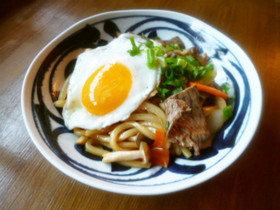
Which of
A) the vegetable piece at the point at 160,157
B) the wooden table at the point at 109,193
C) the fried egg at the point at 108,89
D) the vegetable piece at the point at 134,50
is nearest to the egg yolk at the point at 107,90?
the fried egg at the point at 108,89

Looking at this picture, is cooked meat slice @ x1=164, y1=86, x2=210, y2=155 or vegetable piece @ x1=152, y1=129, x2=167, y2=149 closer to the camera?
cooked meat slice @ x1=164, y1=86, x2=210, y2=155

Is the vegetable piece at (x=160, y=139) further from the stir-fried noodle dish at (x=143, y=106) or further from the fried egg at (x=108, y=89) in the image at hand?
the fried egg at (x=108, y=89)

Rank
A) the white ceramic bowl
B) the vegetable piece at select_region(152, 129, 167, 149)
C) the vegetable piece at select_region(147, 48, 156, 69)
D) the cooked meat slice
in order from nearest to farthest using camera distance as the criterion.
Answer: the white ceramic bowl
the cooked meat slice
the vegetable piece at select_region(152, 129, 167, 149)
the vegetable piece at select_region(147, 48, 156, 69)

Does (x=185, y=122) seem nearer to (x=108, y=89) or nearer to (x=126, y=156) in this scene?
(x=126, y=156)

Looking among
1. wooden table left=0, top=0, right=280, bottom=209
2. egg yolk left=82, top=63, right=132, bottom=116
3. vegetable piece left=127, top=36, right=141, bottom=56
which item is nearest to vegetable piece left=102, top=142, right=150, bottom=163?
wooden table left=0, top=0, right=280, bottom=209

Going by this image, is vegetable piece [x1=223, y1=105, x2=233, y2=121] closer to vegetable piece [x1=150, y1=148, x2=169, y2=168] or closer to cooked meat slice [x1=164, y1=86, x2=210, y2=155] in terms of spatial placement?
cooked meat slice [x1=164, y1=86, x2=210, y2=155]

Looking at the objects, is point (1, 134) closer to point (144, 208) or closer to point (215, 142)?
point (144, 208)
